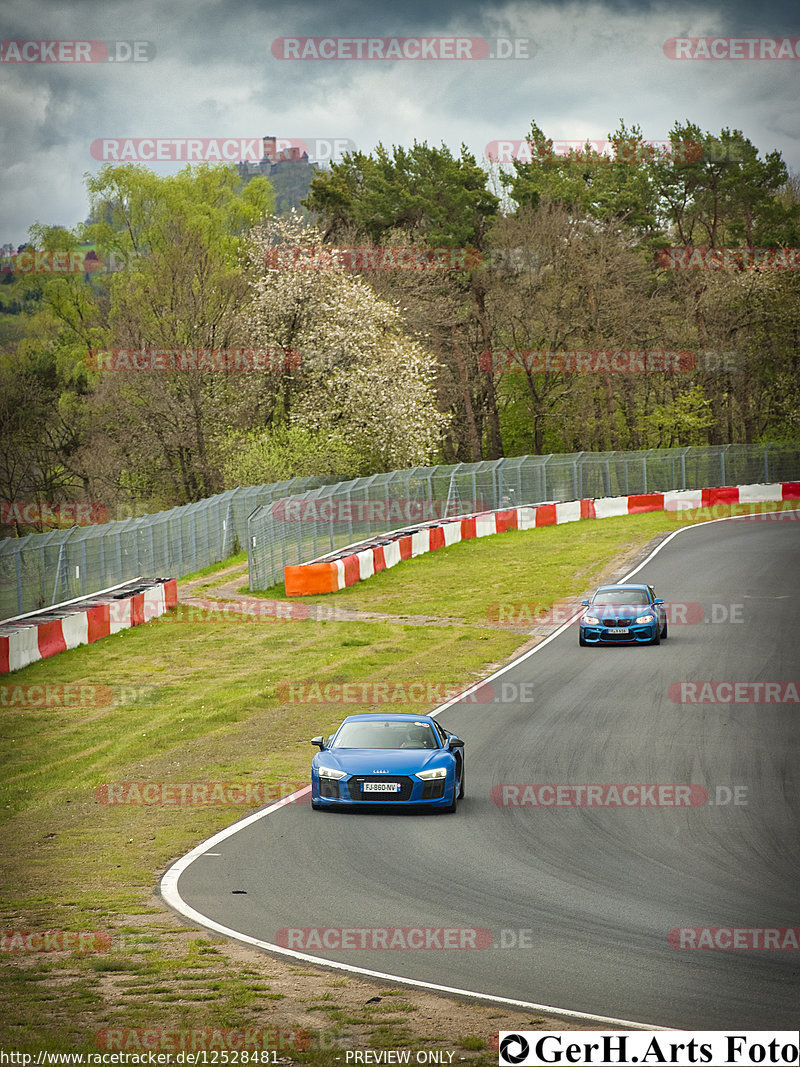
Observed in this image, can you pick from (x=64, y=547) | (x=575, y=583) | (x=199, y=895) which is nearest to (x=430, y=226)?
(x=575, y=583)

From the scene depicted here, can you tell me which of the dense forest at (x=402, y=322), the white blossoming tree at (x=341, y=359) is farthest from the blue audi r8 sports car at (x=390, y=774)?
the white blossoming tree at (x=341, y=359)

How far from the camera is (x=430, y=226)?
265 feet

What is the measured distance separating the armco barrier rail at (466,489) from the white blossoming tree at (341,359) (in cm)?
467

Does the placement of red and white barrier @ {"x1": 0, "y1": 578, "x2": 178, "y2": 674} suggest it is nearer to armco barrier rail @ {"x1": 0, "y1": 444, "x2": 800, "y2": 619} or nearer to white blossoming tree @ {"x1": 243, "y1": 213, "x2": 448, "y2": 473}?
armco barrier rail @ {"x1": 0, "y1": 444, "x2": 800, "y2": 619}

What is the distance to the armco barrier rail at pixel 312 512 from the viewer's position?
31203 millimetres

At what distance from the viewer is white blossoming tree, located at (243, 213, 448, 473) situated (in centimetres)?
5747

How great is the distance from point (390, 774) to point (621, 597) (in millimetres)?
14935

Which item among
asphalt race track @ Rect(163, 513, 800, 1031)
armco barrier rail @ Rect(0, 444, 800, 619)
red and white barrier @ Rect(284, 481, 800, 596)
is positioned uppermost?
armco barrier rail @ Rect(0, 444, 800, 619)

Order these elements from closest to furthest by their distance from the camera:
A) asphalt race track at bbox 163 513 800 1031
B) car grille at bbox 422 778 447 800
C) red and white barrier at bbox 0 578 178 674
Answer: asphalt race track at bbox 163 513 800 1031
car grille at bbox 422 778 447 800
red and white barrier at bbox 0 578 178 674

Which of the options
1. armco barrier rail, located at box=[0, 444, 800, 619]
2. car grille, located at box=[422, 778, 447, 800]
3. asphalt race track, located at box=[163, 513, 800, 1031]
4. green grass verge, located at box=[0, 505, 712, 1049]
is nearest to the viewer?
green grass verge, located at box=[0, 505, 712, 1049]

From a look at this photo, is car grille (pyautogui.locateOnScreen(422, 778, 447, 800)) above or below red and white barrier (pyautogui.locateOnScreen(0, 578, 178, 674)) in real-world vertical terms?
below

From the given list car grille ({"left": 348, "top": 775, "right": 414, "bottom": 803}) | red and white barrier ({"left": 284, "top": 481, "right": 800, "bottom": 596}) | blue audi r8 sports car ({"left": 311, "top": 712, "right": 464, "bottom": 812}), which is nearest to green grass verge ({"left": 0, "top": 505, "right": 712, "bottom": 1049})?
red and white barrier ({"left": 284, "top": 481, "right": 800, "bottom": 596})

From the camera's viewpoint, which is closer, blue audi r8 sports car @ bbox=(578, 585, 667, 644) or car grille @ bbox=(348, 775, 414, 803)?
car grille @ bbox=(348, 775, 414, 803)

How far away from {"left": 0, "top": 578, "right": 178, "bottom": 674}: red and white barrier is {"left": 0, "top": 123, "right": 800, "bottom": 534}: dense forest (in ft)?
65.1
